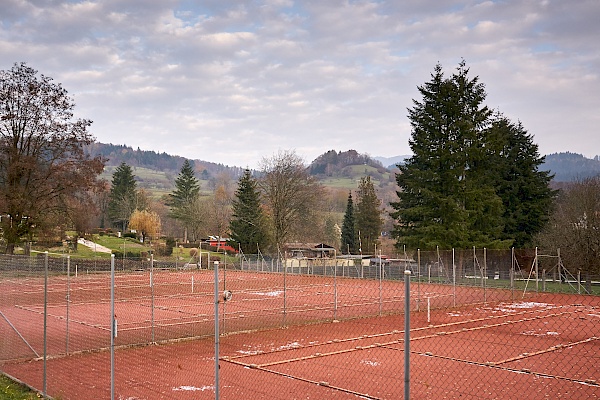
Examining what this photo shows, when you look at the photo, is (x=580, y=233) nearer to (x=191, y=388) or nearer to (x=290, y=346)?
(x=290, y=346)

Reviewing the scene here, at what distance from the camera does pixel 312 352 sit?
13.9m

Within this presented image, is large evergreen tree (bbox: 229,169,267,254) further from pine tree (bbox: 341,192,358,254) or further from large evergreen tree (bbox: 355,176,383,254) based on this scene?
pine tree (bbox: 341,192,358,254)

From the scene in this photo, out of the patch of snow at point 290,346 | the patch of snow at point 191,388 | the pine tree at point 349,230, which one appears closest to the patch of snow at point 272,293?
the patch of snow at point 290,346

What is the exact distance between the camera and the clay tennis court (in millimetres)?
10336

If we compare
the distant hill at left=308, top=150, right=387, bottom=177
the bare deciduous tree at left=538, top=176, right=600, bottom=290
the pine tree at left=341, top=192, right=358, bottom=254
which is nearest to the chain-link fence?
the bare deciduous tree at left=538, top=176, right=600, bottom=290

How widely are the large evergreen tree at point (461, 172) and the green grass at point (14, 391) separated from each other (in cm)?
3139

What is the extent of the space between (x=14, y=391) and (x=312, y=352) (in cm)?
684

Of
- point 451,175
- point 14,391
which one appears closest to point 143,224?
point 451,175

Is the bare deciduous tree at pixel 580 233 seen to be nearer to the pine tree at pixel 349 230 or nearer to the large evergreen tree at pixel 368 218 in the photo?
the large evergreen tree at pixel 368 218

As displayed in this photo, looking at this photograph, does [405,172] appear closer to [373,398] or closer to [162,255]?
[162,255]

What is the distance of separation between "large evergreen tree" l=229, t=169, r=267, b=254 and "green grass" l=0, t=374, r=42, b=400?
43375 mm

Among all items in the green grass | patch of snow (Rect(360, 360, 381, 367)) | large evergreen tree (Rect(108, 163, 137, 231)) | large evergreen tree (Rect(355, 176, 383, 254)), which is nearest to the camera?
the green grass

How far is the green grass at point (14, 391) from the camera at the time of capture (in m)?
9.15

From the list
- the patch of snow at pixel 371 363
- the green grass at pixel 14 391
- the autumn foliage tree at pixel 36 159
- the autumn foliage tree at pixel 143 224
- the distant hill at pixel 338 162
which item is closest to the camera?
the green grass at pixel 14 391
